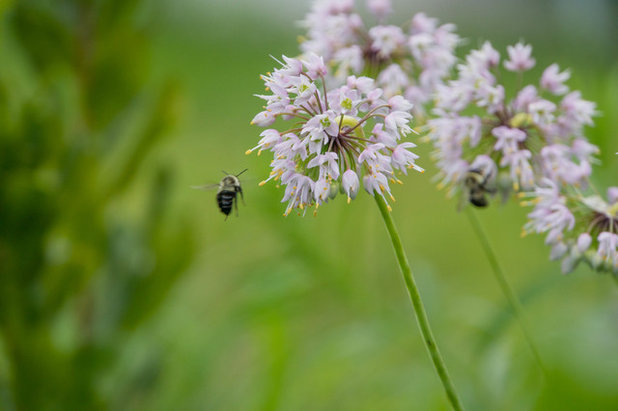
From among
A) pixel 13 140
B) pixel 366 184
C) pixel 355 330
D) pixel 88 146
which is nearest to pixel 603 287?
pixel 355 330

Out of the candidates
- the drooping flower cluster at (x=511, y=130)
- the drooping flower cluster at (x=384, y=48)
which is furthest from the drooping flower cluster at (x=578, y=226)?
the drooping flower cluster at (x=384, y=48)

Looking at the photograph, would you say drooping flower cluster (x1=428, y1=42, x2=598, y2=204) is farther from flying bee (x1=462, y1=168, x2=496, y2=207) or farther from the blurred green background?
the blurred green background

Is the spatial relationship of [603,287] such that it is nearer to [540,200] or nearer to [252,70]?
[540,200]

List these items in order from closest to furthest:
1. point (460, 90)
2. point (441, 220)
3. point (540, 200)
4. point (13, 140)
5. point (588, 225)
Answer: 1. point (588, 225)
2. point (540, 200)
3. point (460, 90)
4. point (13, 140)
5. point (441, 220)

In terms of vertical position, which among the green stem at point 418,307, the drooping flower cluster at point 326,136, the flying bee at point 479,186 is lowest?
the green stem at point 418,307

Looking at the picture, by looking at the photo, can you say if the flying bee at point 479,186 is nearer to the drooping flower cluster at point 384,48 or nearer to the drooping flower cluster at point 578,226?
the drooping flower cluster at point 578,226
